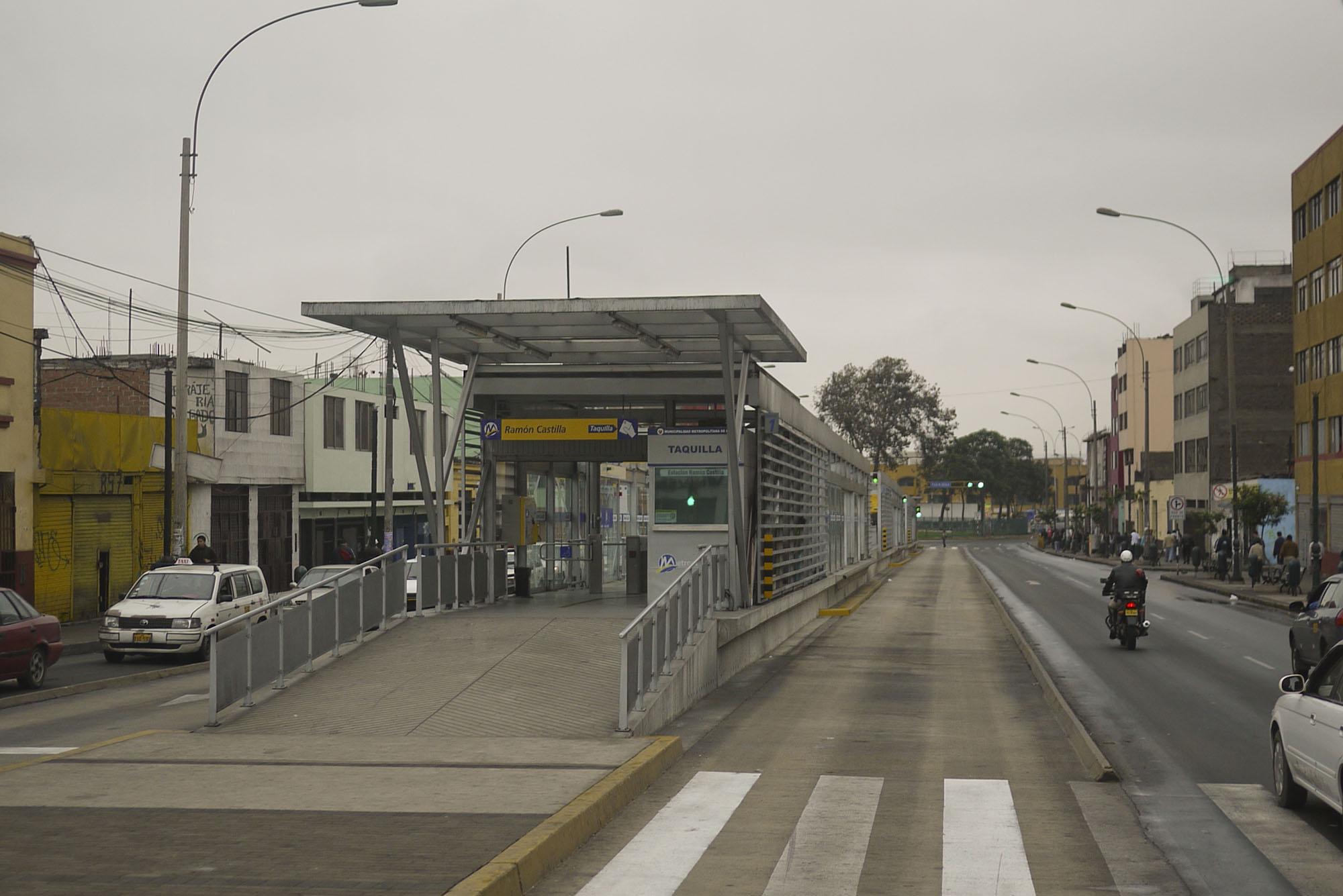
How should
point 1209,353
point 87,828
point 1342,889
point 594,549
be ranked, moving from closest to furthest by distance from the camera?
point 1342,889 < point 87,828 < point 594,549 < point 1209,353

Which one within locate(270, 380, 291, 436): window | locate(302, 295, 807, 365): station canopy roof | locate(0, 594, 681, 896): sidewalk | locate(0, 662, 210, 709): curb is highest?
locate(270, 380, 291, 436): window

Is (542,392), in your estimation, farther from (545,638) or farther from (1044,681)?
(1044,681)

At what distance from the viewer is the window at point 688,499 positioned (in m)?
19.0

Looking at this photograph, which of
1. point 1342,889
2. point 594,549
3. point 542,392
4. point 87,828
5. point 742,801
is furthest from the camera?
point 594,549

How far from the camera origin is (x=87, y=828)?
7910 millimetres

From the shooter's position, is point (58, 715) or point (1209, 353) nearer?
point (58, 715)

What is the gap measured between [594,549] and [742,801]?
49.3 feet

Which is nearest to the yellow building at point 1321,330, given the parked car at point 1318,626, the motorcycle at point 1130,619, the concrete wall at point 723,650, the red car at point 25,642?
the motorcycle at point 1130,619

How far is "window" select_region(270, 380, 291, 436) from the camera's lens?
4306 cm

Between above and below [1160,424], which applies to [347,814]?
below

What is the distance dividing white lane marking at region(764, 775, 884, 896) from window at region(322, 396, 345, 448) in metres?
38.8

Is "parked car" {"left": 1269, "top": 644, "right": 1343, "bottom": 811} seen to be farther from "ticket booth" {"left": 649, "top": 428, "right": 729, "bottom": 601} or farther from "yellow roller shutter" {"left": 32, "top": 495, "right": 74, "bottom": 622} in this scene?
"yellow roller shutter" {"left": 32, "top": 495, "right": 74, "bottom": 622}

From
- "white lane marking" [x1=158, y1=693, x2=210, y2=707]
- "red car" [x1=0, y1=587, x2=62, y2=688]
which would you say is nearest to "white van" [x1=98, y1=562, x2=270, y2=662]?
"red car" [x1=0, y1=587, x2=62, y2=688]

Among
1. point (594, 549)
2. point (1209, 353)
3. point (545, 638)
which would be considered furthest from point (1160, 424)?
point (545, 638)
